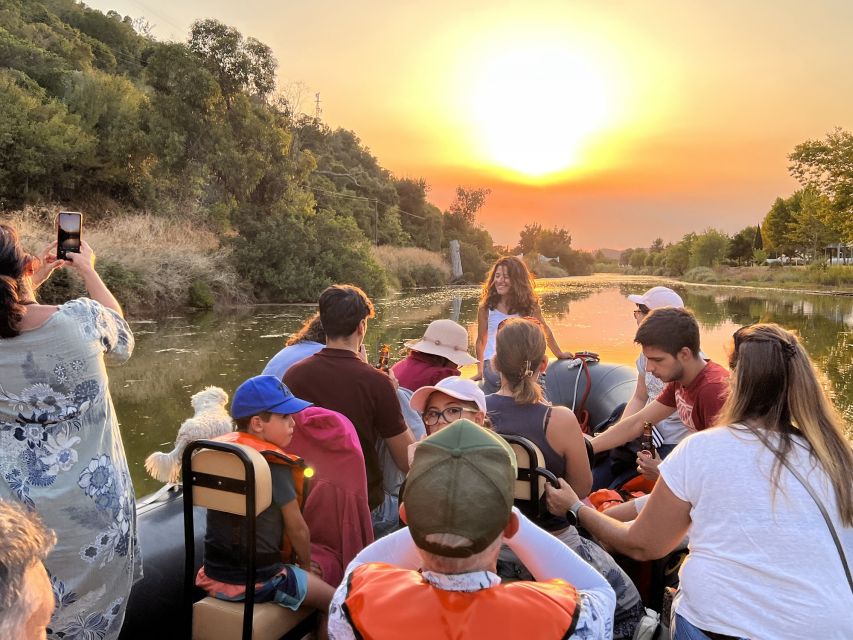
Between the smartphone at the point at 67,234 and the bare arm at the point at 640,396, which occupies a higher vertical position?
the smartphone at the point at 67,234

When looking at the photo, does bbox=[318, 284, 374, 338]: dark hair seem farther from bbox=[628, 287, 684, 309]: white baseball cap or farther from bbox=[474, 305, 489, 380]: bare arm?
bbox=[474, 305, 489, 380]: bare arm

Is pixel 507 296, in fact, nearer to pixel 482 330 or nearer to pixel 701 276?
pixel 482 330

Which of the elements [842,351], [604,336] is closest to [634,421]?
[604,336]

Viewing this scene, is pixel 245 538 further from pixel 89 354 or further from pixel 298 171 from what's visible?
pixel 298 171

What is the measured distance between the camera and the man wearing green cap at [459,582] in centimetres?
90

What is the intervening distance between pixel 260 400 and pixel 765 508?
123cm

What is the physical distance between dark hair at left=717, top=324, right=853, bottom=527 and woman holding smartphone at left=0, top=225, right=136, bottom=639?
1.43 metres

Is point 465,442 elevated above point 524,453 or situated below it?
above

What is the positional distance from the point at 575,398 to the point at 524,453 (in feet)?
9.86

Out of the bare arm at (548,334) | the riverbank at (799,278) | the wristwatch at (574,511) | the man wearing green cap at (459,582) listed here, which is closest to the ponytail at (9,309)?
the man wearing green cap at (459,582)

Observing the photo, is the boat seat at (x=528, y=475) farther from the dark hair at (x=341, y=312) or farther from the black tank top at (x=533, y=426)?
the dark hair at (x=341, y=312)

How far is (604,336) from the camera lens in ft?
33.0

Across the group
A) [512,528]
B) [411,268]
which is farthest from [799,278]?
[512,528]

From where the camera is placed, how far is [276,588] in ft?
5.41
